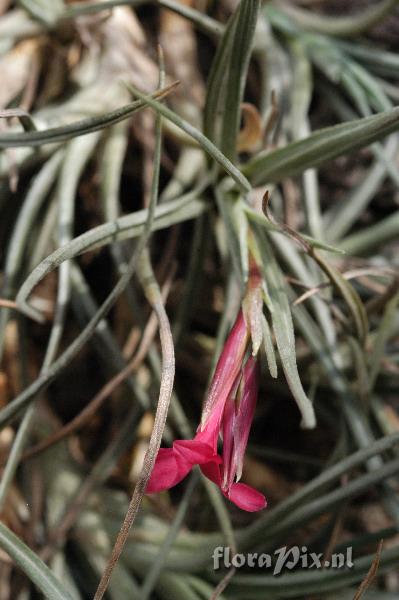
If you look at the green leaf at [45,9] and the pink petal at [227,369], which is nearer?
the pink petal at [227,369]

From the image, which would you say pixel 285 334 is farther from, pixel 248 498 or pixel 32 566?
pixel 32 566

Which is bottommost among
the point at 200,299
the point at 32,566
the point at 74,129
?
the point at 200,299

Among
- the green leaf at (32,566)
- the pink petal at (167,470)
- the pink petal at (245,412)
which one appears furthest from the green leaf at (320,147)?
the green leaf at (32,566)

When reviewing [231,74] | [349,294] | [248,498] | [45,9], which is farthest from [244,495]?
[45,9]

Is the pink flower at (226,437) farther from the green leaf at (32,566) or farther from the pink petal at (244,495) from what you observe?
the green leaf at (32,566)

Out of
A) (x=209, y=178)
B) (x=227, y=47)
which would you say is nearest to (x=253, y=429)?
(x=209, y=178)

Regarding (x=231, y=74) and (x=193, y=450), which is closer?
(x=193, y=450)

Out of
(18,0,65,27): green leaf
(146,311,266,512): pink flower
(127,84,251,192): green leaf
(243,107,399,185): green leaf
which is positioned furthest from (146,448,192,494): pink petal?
(18,0,65,27): green leaf
